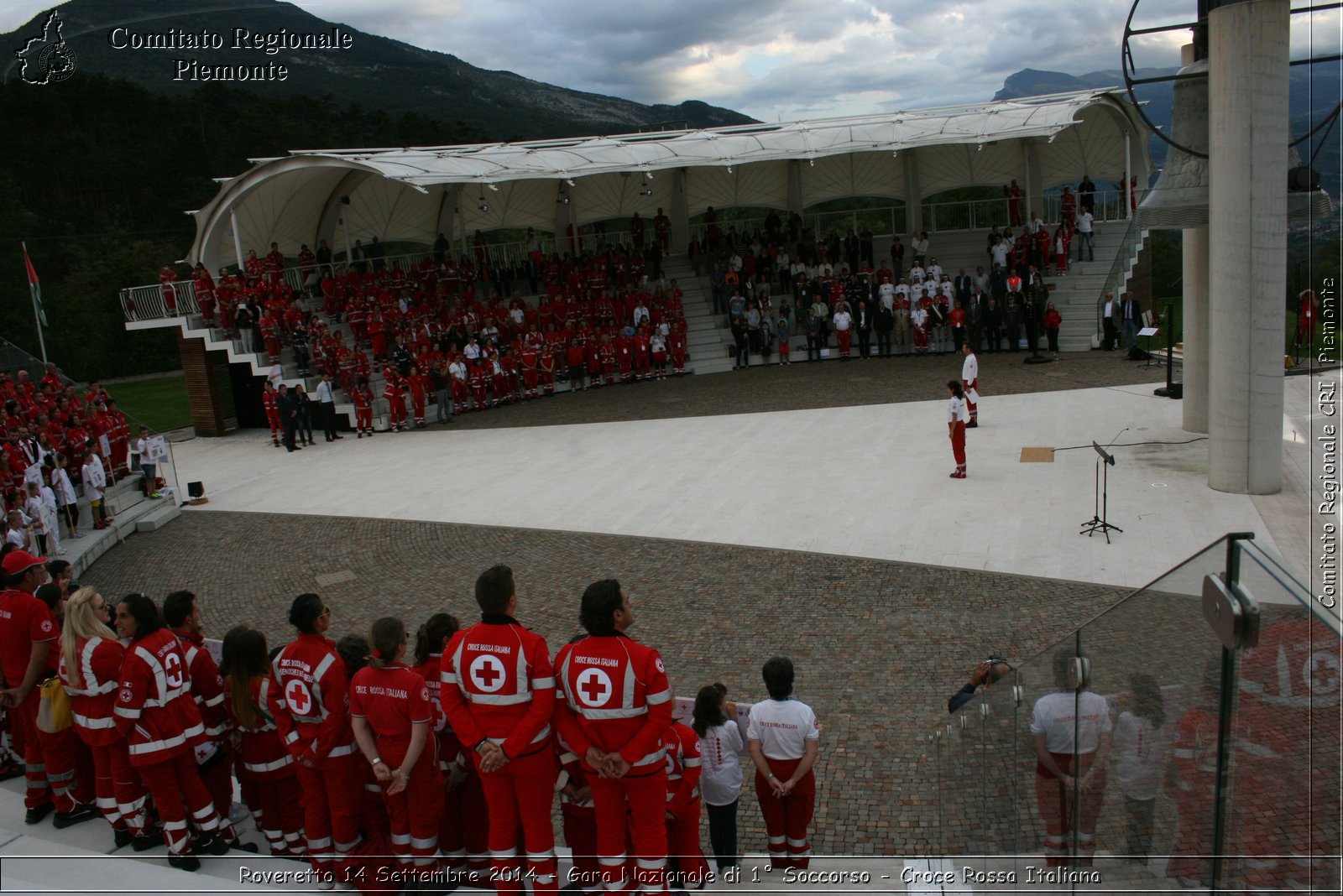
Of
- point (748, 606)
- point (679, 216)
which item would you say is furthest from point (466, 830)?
point (679, 216)

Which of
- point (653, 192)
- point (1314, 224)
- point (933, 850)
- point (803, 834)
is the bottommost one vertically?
point (933, 850)

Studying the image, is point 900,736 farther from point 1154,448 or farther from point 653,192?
point 653,192

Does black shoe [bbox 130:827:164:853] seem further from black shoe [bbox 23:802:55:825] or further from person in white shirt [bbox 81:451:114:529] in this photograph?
person in white shirt [bbox 81:451:114:529]

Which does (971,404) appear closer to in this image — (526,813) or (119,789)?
(526,813)

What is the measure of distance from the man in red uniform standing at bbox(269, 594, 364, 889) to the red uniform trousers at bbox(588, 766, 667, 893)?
1.34m

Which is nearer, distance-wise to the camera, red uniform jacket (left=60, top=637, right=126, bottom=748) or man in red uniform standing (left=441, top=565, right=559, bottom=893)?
man in red uniform standing (left=441, top=565, right=559, bottom=893)

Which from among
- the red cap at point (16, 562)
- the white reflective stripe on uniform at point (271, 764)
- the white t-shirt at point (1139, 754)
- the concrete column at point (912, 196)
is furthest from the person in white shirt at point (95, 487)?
the concrete column at point (912, 196)

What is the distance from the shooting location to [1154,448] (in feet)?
47.6

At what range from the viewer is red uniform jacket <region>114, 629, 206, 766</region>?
501 cm

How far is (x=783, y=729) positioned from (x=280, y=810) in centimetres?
277

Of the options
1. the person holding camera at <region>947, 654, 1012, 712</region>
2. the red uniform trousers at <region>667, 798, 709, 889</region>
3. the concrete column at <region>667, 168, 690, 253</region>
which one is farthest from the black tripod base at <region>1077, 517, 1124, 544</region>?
the concrete column at <region>667, 168, 690, 253</region>

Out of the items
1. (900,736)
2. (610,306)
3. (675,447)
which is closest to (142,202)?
(610,306)

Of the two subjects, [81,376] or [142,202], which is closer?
[81,376]

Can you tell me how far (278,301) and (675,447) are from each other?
38.4ft
